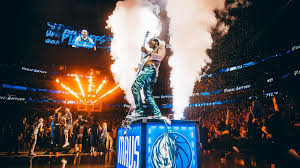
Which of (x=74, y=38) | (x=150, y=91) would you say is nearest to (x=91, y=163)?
(x=150, y=91)

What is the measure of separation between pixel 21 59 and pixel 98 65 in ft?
29.2

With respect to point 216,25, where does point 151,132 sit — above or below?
below

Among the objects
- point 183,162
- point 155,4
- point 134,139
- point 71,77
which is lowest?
point 183,162

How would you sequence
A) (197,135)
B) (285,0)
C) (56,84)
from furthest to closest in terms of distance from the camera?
(56,84) → (285,0) → (197,135)

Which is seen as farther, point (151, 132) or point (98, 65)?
point (98, 65)

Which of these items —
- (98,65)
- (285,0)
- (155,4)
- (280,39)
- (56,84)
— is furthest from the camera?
(56,84)

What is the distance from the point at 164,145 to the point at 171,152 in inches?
6.1

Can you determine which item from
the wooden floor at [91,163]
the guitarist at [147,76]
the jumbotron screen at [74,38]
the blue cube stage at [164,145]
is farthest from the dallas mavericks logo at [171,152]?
the jumbotron screen at [74,38]

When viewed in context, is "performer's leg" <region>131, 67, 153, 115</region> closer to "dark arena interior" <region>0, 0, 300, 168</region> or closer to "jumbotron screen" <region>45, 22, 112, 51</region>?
"dark arena interior" <region>0, 0, 300, 168</region>

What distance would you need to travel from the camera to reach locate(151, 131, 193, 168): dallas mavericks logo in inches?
113

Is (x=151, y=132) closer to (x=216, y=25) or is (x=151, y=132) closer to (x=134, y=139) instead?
(x=134, y=139)

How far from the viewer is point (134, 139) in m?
3.19

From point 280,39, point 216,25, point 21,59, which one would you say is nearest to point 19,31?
point 21,59

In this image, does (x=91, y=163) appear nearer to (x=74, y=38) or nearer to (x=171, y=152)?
(x=171, y=152)
